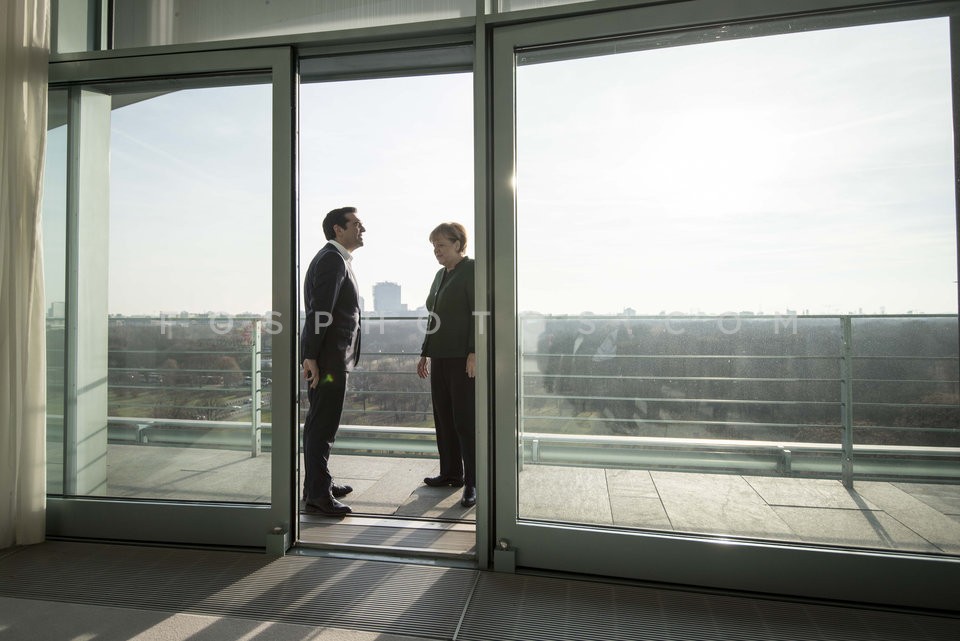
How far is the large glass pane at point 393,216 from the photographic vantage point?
8.92ft

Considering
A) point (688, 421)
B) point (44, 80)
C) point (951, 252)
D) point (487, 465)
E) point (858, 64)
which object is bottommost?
point (487, 465)

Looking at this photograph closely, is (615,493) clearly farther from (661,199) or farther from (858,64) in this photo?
(858,64)

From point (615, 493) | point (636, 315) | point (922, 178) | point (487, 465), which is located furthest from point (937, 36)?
point (487, 465)

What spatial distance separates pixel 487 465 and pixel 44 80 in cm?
224

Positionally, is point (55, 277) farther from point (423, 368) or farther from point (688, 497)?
point (688, 497)

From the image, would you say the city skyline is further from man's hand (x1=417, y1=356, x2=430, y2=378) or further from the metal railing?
man's hand (x1=417, y1=356, x2=430, y2=378)

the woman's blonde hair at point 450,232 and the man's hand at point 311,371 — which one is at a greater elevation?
the woman's blonde hair at point 450,232

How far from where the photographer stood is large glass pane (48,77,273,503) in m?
2.12

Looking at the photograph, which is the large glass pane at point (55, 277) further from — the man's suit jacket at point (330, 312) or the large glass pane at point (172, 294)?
the man's suit jacket at point (330, 312)

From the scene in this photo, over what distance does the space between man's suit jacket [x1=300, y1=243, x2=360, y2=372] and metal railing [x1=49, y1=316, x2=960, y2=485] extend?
1.00ft

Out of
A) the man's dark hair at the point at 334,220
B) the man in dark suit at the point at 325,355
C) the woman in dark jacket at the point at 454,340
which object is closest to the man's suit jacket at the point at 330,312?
the man in dark suit at the point at 325,355

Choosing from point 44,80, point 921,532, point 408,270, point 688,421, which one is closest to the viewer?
point 921,532

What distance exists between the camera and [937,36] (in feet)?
5.58

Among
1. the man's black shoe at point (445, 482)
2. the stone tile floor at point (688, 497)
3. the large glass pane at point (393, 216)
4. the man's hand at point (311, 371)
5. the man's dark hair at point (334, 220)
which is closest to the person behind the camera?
the stone tile floor at point (688, 497)
